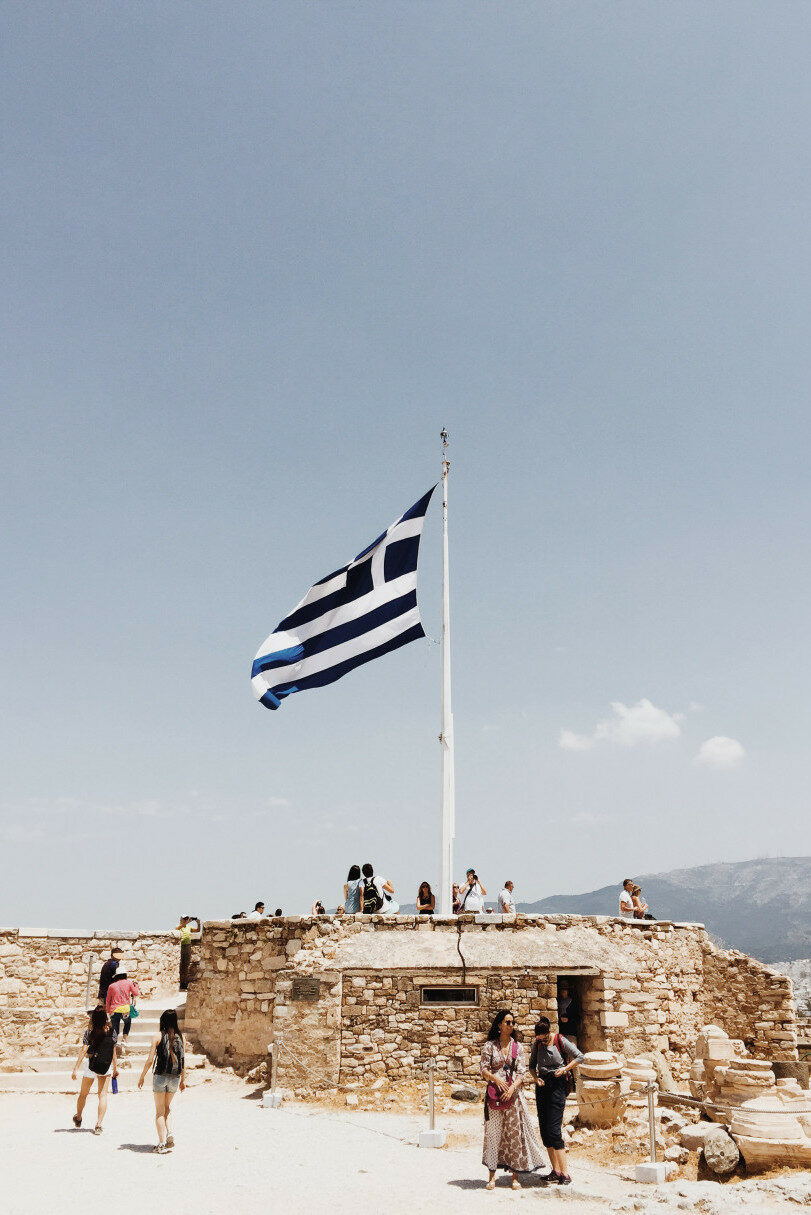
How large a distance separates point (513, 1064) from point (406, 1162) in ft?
6.09

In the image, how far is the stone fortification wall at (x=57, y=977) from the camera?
55.2 ft

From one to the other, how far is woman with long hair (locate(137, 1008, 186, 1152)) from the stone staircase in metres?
5.38

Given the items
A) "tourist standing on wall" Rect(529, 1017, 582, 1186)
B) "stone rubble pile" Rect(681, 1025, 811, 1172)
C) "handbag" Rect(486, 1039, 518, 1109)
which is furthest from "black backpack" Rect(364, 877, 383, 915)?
"handbag" Rect(486, 1039, 518, 1109)

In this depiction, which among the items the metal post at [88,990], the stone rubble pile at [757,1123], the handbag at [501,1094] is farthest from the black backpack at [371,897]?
the metal post at [88,990]

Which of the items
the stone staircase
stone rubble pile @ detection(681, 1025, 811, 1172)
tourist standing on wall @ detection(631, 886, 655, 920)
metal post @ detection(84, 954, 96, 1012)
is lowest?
the stone staircase

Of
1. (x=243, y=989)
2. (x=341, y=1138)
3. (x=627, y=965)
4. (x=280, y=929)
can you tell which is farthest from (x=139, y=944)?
(x=627, y=965)

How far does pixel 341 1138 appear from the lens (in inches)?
423

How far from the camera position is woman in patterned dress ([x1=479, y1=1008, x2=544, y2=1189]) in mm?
8820

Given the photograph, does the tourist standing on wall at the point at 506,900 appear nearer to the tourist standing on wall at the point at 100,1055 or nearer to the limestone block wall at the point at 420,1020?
the limestone block wall at the point at 420,1020

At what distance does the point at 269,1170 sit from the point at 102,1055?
115 inches

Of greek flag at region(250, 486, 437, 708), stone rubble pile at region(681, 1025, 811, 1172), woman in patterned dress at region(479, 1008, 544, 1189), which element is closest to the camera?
woman in patterned dress at region(479, 1008, 544, 1189)

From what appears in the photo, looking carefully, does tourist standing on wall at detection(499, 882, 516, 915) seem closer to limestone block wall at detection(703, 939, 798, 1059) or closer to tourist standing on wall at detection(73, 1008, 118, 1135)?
limestone block wall at detection(703, 939, 798, 1059)

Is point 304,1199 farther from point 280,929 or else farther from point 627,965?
point 627,965

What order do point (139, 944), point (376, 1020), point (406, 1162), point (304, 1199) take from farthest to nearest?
1. point (139, 944)
2. point (376, 1020)
3. point (406, 1162)
4. point (304, 1199)
